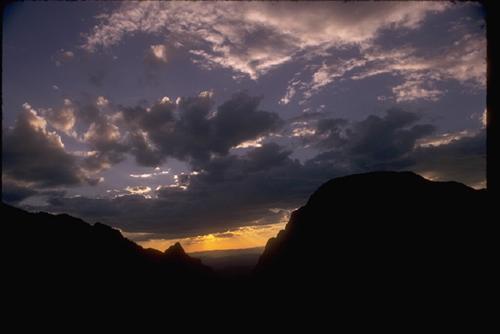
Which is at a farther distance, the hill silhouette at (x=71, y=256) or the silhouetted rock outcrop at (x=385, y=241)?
the hill silhouette at (x=71, y=256)

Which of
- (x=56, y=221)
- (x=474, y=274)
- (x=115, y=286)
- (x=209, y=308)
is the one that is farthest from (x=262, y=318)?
(x=56, y=221)

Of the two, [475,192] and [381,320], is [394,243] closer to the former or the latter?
[381,320]

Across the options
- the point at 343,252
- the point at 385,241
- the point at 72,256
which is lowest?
the point at 343,252

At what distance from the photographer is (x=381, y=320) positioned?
33500mm

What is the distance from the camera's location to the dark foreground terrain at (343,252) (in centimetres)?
3456

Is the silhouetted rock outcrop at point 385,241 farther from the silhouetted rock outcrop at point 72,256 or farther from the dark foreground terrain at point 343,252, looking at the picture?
the silhouetted rock outcrop at point 72,256

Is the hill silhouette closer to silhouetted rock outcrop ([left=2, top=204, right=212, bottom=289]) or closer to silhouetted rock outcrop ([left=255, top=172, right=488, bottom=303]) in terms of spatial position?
silhouetted rock outcrop ([left=2, top=204, right=212, bottom=289])

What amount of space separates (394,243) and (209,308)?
34.3 meters

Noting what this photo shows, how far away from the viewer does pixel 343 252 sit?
41625mm

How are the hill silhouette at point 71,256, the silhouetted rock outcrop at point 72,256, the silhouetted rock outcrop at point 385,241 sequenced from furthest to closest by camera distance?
the silhouetted rock outcrop at point 72,256, the hill silhouette at point 71,256, the silhouetted rock outcrop at point 385,241

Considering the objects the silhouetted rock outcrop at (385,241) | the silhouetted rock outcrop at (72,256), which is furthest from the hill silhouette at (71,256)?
the silhouetted rock outcrop at (385,241)

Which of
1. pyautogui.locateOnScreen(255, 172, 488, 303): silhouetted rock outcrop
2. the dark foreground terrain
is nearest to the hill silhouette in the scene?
the dark foreground terrain

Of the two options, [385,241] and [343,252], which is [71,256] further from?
[385,241]

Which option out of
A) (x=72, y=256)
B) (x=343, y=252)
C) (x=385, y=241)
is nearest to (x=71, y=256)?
(x=72, y=256)
